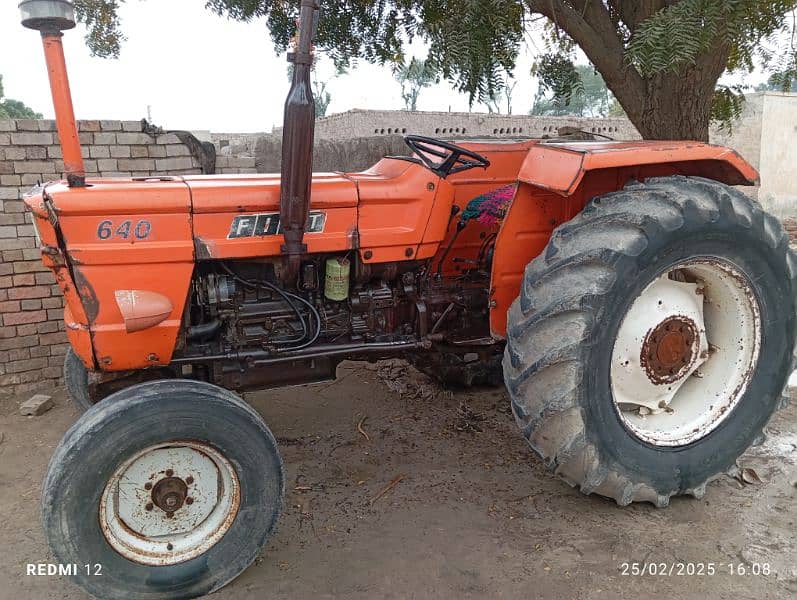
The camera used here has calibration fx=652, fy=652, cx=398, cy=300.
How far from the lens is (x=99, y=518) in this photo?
91.4 inches

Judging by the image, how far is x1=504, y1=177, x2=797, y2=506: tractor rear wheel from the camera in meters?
2.57

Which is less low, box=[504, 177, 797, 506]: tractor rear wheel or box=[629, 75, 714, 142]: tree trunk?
box=[629, 75, 714, 142]: tree trunk

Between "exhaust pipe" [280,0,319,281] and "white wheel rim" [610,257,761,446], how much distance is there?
→ 1.48 metres

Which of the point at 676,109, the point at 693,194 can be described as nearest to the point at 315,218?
the point at 693,194

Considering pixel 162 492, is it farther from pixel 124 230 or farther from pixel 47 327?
pixel 47 327

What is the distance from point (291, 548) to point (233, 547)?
34cm

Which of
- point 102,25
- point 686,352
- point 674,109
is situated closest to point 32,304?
point 102,25

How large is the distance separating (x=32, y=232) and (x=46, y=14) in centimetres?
273

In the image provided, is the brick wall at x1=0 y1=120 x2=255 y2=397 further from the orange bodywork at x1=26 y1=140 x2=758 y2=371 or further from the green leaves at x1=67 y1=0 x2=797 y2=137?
the orange bodywork at x1=26 y1=140 x2=758 y2=371

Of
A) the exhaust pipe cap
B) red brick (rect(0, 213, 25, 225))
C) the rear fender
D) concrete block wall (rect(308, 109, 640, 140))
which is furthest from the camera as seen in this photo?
concrete block wall (rect(308, 109, 640, 140))

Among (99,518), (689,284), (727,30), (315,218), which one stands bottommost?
(99,518)

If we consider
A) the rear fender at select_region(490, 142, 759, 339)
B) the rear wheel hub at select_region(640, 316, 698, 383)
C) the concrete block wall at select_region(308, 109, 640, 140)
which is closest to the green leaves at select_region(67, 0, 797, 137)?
the rear fender at select_region(490, 142, 759, 339)

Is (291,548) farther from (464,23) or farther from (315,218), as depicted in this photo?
(464,23)

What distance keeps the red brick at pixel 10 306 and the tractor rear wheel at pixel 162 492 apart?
8.91 feet
